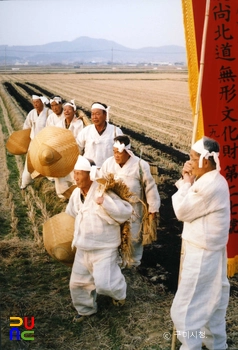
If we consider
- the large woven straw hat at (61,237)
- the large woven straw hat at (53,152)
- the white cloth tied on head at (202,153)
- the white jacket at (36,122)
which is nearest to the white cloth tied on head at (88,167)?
the large woven straw hat at (61,237)

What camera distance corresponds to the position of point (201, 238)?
3031mm

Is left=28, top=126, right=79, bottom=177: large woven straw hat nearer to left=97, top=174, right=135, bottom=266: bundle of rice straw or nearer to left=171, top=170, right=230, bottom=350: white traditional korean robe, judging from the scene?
left=97, top=174, right=135, bottom=266: bundle of rice straw

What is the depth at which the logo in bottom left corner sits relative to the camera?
3505 mm

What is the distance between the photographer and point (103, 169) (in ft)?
15.6

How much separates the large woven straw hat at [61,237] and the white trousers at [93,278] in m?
0.17

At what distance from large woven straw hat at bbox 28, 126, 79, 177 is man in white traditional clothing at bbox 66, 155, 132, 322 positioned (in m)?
1.63

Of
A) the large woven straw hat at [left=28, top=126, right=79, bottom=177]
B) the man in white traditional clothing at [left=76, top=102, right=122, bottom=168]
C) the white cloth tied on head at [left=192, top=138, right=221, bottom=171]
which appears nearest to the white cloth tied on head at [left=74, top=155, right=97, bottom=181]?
the white cloth tied on head at [left=192, top=138, right=221, bottom=171]

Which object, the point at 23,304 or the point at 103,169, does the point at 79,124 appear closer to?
the point at 103,169

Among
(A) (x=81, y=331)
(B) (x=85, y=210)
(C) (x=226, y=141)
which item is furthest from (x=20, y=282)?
(C) (x=226, y=141)

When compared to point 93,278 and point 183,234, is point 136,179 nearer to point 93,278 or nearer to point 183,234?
point 93,278

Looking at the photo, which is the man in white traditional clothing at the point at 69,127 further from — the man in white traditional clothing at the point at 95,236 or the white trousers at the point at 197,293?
the white trousers at the point at 197,293

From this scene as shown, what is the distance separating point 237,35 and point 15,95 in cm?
2105

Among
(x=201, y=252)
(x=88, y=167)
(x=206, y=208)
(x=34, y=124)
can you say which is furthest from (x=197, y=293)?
(x=34, y=124)

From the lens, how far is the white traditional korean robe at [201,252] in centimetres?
295
